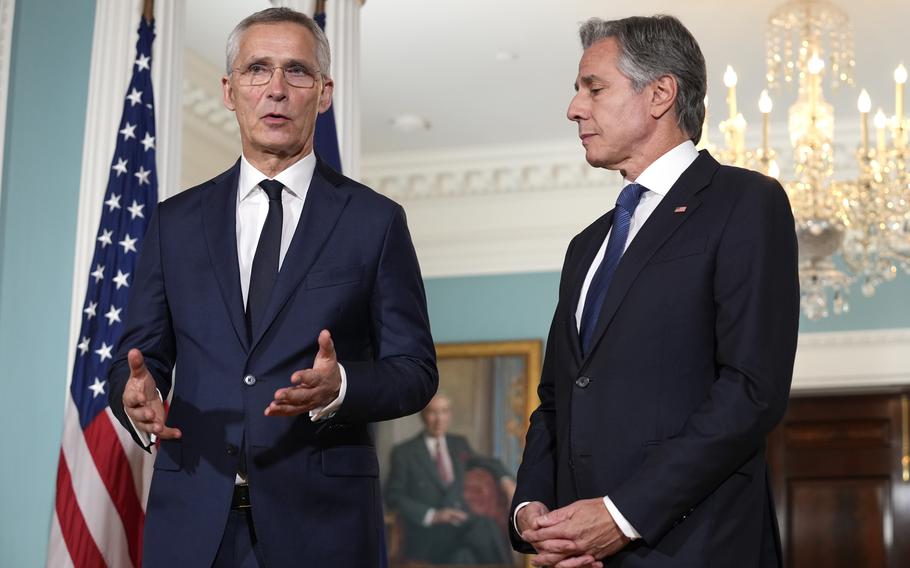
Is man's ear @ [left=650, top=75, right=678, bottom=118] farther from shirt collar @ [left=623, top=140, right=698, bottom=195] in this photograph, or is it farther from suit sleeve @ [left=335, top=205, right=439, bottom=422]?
suit sleeve @ [left=335, top=205, right=439, bottom=422]

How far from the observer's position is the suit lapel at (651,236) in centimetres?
213

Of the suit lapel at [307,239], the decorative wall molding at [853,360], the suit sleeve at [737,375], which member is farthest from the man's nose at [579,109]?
the decorative wall molding at [853,360]

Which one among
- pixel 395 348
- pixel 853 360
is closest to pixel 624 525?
pixel 395 348

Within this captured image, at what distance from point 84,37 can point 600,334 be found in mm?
3181

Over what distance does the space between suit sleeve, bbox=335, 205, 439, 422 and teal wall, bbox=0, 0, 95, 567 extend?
8.08 ft

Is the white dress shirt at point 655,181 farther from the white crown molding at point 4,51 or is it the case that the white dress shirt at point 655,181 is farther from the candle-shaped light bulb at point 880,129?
the candle-shaped light bulb at point 880,129

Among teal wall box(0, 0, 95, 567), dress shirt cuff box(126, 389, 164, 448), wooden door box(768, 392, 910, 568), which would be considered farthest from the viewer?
wooden door box(768, 392, 910, 568)

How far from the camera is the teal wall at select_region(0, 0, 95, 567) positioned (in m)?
4.26

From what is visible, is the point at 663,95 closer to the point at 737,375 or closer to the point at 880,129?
the point at 737,375

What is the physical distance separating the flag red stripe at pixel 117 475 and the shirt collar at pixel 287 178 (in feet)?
6.44

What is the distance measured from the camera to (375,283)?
7.19 feet

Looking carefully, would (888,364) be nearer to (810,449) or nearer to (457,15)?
(810,449)

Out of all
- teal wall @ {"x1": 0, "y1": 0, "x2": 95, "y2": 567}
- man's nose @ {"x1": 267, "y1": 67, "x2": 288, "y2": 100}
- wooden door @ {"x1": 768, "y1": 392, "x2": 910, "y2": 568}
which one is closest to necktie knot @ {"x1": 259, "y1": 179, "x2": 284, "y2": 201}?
man's nose @ {"x1": 267, "y1": 67, "x2": 288, "y2": 100}

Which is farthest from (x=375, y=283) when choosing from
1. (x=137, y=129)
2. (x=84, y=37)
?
(x=84, y=37)
